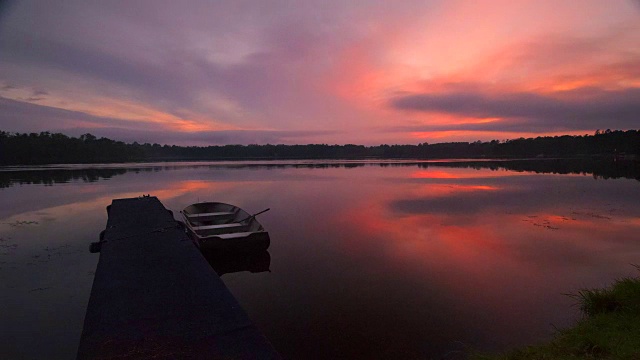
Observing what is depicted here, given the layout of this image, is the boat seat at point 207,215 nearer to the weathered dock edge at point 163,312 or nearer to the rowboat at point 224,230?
the rowboat at point 224,230

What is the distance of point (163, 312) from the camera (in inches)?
235

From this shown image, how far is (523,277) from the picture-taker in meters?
10.2

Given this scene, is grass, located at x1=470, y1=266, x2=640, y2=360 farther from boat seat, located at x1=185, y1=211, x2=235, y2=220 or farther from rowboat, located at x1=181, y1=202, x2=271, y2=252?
boat seat, located at x1=185, y1=211, x2=235, y2=220

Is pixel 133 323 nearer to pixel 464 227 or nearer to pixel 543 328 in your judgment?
pixel 543 328

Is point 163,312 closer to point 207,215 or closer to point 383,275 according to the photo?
point 383,275

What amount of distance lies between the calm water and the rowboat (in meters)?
1.15

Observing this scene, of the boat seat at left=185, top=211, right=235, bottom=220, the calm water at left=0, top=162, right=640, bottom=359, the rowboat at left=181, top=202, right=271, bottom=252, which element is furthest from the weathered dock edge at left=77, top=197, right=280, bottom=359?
the boat seat at left=185, top=211, right=235, bottom=220

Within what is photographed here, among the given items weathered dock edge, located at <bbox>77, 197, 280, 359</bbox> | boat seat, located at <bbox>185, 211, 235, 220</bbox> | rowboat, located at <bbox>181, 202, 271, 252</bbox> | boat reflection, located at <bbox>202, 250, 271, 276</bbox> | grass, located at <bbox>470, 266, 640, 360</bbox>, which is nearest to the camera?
weathered dock edge, located at <bbox>77, 197, 280, 359</bbox>

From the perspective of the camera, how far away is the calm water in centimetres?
709

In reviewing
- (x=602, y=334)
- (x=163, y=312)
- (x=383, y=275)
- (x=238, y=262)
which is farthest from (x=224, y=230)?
(x=602, y=334)

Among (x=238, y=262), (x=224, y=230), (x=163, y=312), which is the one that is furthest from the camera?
(x=224, y=230)

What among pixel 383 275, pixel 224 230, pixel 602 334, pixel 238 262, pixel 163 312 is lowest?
pixel 238 262

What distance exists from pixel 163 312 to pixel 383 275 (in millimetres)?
6911

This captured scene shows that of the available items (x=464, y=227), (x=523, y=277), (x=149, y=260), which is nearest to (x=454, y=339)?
(x=523, y=277)
